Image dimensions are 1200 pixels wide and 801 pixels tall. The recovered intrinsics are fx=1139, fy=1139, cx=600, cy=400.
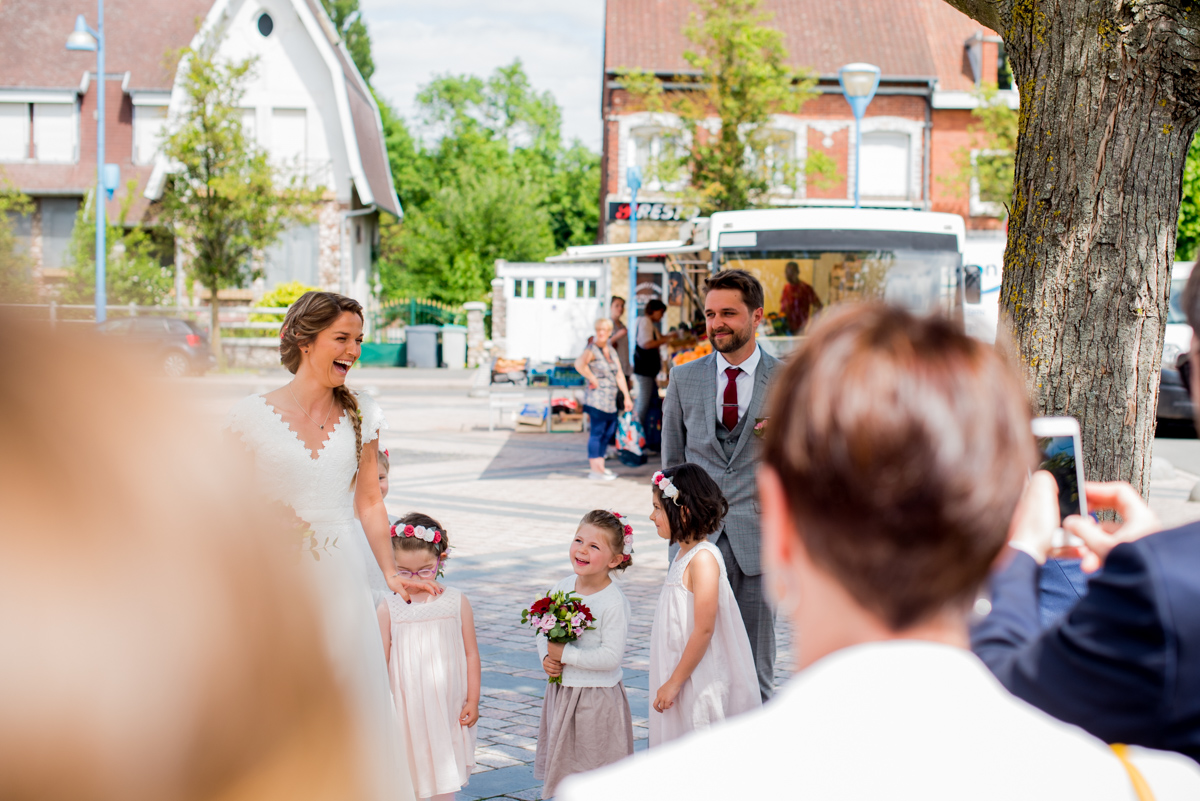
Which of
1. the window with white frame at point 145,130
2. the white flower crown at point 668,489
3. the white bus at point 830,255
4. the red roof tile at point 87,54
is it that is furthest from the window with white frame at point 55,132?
the white flower crown at point 668,489

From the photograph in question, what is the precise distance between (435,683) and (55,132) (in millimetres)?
38550

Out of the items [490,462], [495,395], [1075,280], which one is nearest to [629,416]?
[490,462]

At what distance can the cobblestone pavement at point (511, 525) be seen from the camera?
4.96m

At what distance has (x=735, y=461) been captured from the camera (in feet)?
15.1

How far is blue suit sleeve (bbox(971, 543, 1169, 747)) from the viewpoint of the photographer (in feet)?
4.42

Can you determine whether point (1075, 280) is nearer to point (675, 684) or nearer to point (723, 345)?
point (723, 345)

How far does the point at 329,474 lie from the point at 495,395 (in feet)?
47.5

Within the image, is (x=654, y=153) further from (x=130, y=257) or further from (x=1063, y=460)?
(x=1063, y=460)

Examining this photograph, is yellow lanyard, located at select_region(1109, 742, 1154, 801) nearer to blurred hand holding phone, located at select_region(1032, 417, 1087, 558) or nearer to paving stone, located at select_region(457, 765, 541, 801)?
blurred hand holding phone, located at select_region(1032, 417, 1087, 558)

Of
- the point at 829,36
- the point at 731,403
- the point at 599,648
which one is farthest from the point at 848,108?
the point at 599,648

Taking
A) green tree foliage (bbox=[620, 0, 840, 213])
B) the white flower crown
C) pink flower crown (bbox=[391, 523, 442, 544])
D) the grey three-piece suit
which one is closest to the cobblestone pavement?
pink flower crown (bbox=[391, 523, 442, 544])

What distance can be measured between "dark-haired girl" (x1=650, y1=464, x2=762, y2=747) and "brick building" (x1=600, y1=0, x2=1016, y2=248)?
87.2ft

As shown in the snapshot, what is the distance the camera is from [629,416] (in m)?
13.6

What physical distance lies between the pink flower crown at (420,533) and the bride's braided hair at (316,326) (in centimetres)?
33
